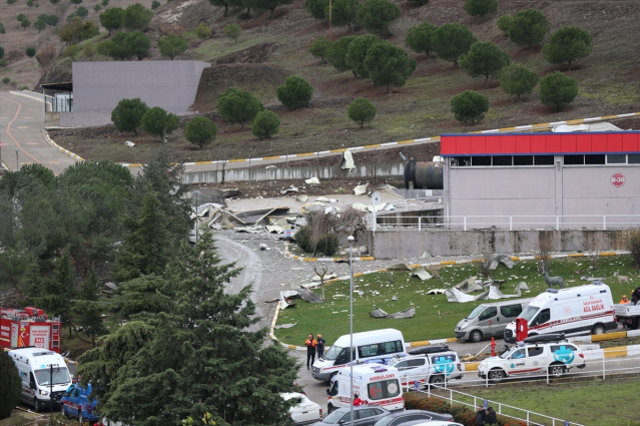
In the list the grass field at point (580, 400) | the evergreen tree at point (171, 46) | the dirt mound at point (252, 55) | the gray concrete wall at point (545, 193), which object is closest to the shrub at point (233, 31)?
the dirt mound at point (252, 55)

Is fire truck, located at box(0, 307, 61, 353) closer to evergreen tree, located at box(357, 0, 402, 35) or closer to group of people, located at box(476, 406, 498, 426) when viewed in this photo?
group of people, located at box(476, 406, 498, 426)

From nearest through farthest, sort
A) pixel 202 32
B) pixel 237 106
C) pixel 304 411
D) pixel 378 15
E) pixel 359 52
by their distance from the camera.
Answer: pixel 304 411 < pixel 237 106 < pixel 359 52 < pixel 378 15 < pixel 202 32

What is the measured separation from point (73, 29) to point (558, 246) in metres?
111

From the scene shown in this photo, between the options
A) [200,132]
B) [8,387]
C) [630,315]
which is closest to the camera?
[8,387]

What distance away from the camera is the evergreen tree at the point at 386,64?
9162cm

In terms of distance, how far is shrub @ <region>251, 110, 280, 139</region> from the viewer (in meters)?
79.9

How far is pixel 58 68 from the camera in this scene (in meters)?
128

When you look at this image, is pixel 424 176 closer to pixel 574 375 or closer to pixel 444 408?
pixel 574 375

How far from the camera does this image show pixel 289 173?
6800cm

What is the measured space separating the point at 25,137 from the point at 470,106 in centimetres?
4410

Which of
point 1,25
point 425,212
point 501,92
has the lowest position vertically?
point 425,212

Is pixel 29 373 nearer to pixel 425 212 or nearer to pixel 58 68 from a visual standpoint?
pixel 425 212

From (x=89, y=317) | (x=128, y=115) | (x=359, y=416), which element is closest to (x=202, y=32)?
(x=128, y=115)

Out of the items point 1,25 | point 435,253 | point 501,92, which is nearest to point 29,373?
point 435,253
